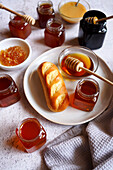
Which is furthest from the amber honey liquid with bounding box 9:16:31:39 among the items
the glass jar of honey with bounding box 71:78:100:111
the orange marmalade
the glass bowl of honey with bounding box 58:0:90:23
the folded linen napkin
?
the folded linen napkin

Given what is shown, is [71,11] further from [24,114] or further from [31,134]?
[31,134]

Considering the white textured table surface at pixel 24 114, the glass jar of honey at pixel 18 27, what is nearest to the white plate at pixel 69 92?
the white textured table surface at pixel 24 114

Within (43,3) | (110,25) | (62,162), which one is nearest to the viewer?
(62,162)

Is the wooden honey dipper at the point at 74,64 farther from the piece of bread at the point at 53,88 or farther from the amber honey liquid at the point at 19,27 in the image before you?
the amber honey liquid at the point at 19,27

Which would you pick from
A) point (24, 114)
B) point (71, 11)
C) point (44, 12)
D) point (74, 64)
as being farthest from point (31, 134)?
point (71, 11)

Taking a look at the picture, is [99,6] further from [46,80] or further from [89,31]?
[46,80]

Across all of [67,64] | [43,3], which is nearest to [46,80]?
[67,64]
